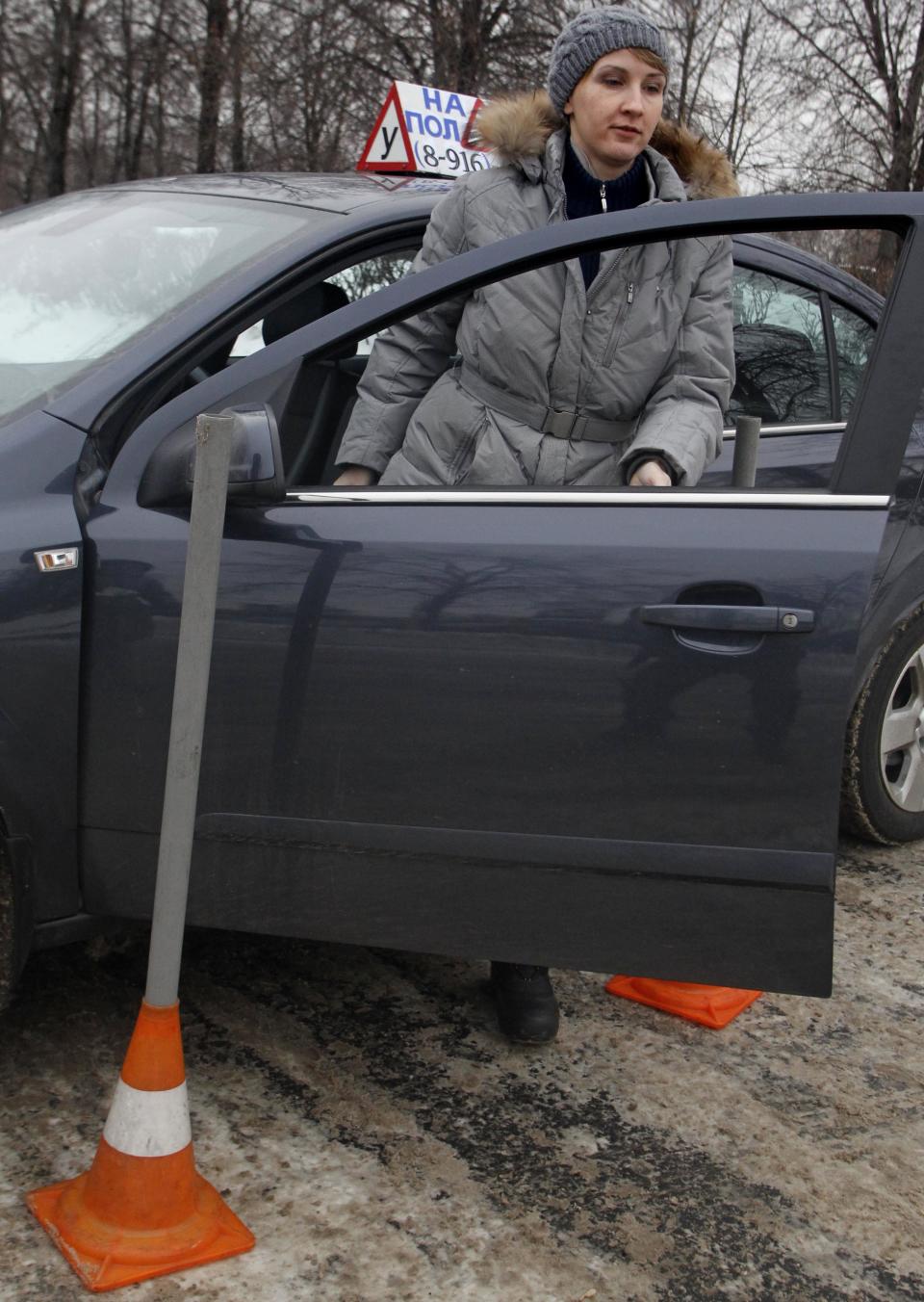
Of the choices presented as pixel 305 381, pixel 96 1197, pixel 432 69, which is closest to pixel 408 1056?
pixel 96 1197

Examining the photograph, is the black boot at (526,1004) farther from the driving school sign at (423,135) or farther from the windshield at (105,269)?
the driving school sign at (423,135)

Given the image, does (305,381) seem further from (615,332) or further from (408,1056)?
(408,1056)

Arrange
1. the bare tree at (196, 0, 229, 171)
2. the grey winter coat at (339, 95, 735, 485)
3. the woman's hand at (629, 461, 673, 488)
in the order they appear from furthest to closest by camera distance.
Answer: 1. the bare tree at (196, 0, 229, 171)
2. the grey winter coat at (339, 95, 735, 485)
3. the woman's hand at (629, 461, 673, 488)

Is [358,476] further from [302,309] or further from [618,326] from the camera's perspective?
[618,326]

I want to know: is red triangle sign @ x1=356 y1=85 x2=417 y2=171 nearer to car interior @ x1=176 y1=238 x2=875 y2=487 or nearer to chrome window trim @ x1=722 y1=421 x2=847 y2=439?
car interior @ x1=176 y1=238 x2=875 y2=487

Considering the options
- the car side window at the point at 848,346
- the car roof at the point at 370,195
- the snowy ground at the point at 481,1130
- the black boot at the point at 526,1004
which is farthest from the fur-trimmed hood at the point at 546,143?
the snowy ground at the point at 481,1130

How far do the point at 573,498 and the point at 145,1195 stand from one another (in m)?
1.25

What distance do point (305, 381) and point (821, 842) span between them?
1.50m

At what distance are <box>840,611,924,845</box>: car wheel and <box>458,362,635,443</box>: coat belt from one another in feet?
4.41

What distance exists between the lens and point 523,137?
269 centimetres

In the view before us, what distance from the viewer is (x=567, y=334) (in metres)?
2.57

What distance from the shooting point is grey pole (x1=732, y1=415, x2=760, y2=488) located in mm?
2760

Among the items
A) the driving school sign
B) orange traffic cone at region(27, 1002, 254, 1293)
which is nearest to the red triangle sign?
the driving school sign

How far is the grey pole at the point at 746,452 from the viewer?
9.05ft
